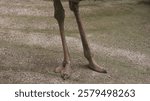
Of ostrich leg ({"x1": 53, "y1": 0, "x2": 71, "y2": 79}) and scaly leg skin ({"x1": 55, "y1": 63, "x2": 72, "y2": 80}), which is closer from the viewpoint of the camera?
scaly leg skin ({"x1": 55, "y1": 63, "x2": 72, "y2": 80})

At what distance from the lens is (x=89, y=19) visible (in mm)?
7910

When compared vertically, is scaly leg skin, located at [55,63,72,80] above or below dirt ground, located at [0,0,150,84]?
above

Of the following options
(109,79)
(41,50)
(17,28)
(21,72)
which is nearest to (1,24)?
(17,28)

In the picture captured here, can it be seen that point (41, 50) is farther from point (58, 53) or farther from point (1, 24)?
point (1, 24)

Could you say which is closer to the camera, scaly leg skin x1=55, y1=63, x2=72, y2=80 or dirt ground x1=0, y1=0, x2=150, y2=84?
scaly leg skin x1=55, y1=63, x2=72, y2=80

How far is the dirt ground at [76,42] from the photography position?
529cm

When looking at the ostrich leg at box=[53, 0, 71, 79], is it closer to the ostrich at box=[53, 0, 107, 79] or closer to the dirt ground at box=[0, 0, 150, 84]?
the ostrich at box=[53, 0, 107, 79]

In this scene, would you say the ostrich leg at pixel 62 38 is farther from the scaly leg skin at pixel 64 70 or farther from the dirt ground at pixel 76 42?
the dirt ground at pixel 76 42

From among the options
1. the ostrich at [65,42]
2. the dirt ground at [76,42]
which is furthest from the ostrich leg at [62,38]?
the dirt ground at [76,42]

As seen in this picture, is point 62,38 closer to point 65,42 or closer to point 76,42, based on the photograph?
point 65,42

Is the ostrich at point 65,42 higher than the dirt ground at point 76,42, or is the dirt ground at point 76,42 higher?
the ostrich at point 65,42

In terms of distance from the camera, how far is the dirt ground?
5.29 metres

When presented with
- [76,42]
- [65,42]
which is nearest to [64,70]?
[65,42]

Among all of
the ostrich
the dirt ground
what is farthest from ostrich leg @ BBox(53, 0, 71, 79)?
the dirt ground
